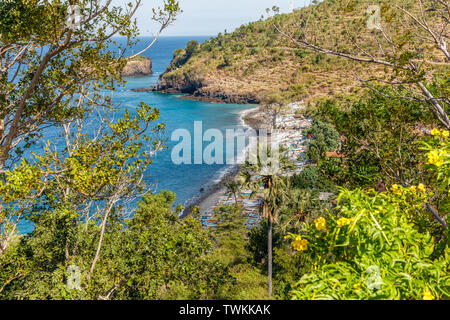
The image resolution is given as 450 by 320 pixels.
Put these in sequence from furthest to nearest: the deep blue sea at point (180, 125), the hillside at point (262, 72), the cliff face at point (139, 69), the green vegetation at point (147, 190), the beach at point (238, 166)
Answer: the cliff face at point (139, 69), the hillside at point (262, 72), the deep blue sea at point (180, 125), the beach at point (238, 166), the green vegetation at point (147, 190)

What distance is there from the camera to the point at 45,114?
748cm

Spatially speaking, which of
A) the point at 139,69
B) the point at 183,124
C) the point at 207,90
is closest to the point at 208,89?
the point at 207,90

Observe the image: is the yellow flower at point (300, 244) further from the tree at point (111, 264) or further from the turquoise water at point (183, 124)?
the turquoise water at point (183, 124)

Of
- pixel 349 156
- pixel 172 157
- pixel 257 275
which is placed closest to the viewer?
pixel 349 156

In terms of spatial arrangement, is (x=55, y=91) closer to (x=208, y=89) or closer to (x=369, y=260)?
(x=369, y=260)

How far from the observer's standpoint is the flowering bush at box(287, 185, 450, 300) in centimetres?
273

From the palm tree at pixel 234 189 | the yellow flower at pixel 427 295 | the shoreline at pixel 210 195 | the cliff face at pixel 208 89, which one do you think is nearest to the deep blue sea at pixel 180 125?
the shoreline at pixel 210 195

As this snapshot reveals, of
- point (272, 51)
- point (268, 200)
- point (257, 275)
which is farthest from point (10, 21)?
point (272, 51)

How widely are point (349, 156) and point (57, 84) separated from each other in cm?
908

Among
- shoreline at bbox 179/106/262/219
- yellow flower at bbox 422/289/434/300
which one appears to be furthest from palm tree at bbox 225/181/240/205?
yellow flower at bbox 422/289/434/300

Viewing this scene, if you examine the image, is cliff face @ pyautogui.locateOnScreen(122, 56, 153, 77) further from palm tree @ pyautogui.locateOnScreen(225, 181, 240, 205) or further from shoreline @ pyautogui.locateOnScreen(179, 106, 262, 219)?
palm tree @ pyautogui.locateOnScreen(225, 181, 240, 205)

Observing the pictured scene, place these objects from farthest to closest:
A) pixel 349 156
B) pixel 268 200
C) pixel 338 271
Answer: pixel 268 200 < pixel 349 156 < pixel 338 271

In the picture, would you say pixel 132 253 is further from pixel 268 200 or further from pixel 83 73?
pixel 268 200

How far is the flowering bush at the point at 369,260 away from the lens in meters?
2.73
